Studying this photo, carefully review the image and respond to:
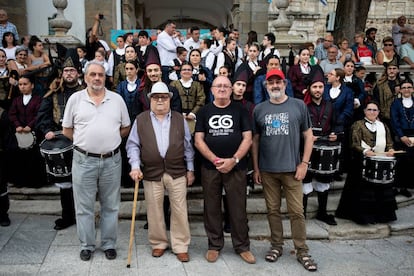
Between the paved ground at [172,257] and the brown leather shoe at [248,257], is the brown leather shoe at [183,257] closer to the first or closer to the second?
the paved ground at [172,257]

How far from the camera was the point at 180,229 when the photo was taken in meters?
4.96

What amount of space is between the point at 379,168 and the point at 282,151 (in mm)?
1770

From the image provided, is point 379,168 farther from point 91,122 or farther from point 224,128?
point 91,122

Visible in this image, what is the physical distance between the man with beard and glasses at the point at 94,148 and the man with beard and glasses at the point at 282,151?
4.94 ft

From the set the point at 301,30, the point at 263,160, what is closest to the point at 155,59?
the point at 263,160

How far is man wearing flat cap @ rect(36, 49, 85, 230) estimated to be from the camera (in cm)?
548

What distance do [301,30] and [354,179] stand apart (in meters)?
15.1

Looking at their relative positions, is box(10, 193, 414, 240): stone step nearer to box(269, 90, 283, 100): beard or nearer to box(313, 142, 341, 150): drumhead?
box(313, 142, 341, 150): drumhead

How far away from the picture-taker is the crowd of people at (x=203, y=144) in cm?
475

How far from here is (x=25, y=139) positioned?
20.6 feet

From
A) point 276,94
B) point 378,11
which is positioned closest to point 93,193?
point 276,94

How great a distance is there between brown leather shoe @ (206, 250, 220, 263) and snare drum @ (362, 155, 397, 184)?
2.36 m

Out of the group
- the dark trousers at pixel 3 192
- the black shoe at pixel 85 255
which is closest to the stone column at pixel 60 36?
the dark trousers at pixel 3 192

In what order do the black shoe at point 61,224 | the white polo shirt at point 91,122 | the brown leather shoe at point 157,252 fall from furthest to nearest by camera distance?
1. the black shoe at point 61,224
2. the brown leather shoe at point 157,252
3. the white polo shirt at point 91,122
